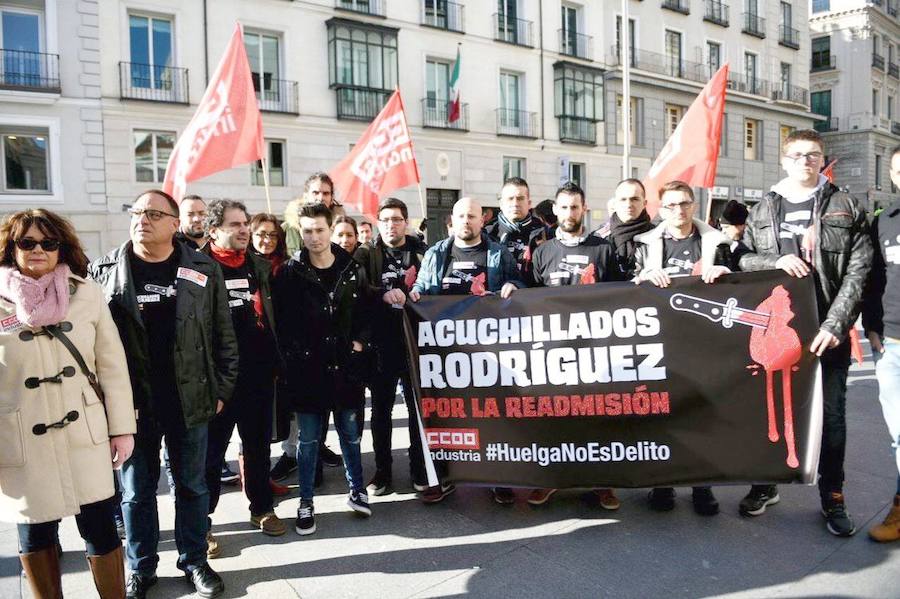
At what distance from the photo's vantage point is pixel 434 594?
10.8ft

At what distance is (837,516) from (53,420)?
4046 mm

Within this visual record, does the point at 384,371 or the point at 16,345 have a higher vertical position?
the point at 16,345

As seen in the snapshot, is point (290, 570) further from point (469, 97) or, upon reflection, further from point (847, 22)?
point (847, 22)

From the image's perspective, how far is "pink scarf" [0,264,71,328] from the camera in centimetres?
264

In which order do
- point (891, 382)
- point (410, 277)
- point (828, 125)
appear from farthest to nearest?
point (828, 125), point (410, 277), point (891, 382)

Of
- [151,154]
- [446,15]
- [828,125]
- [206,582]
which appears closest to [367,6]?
[446,15]

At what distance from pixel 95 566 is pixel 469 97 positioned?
2199cm

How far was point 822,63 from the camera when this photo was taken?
42.8 metres

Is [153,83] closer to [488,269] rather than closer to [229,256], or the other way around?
[229,256]

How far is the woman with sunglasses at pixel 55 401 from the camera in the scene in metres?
2.67

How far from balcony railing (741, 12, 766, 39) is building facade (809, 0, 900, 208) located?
445 inches

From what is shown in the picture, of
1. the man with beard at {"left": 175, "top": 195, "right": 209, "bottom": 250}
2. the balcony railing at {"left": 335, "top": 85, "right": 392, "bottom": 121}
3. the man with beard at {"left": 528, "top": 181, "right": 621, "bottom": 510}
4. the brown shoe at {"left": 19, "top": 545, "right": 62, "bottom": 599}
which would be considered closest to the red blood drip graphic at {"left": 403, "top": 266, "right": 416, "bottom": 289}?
the man with beard at {"left": 528, "top": 181, "right": 621, "bottom": 510}

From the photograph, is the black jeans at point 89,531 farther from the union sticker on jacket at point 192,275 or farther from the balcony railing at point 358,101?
the balcony railing at point 358,101

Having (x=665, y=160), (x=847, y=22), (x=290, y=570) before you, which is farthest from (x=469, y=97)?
(x=847, y=22)
